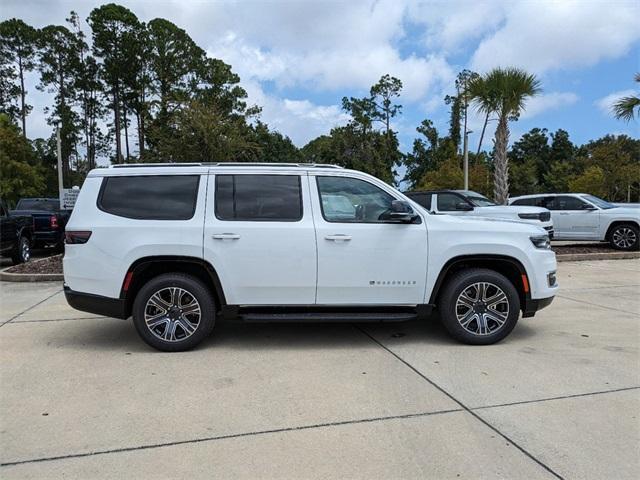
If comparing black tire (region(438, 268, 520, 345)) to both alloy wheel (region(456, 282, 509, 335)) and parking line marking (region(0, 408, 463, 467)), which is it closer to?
alloy wheel (region(456, 282, 509, 335))

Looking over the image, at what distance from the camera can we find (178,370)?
461cm

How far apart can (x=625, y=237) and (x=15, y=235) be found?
15180mm

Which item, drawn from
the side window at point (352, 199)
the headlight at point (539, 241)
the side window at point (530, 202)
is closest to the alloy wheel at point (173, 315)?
the side window at point (352, 199)

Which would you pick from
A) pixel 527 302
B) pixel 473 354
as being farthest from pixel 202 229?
pixel 527 302

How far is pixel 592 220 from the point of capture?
13836 mm

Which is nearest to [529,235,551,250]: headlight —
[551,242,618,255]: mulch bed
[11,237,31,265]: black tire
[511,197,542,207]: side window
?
[551,242,618,255]: mulch bed

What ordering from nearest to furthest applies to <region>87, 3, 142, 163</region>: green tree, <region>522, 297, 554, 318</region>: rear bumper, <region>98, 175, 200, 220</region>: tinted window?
<region>98, 175, 200, 220</region>: tinted window
<region>522, 297, 554, 318</region>: rear bumper
<region>87, 3, 142, 163</region>: green tree

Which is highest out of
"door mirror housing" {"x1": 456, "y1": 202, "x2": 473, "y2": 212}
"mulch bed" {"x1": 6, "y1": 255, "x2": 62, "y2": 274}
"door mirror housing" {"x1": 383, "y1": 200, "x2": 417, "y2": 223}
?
"door mirror housing" {"x1": 456, "y1": 202, "x2": 473, "y2": 212}

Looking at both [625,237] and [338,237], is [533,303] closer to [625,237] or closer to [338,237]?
[338,237]

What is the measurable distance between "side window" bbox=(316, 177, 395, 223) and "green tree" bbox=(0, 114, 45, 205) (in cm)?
2856

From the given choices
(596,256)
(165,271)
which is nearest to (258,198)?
(165,271)

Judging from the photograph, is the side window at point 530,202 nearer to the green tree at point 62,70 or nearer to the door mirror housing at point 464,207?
the door mirror housing at point 464,207

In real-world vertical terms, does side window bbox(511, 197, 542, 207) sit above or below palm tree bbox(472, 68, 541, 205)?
below

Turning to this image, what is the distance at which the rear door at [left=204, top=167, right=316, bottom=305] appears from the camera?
16.5ft
